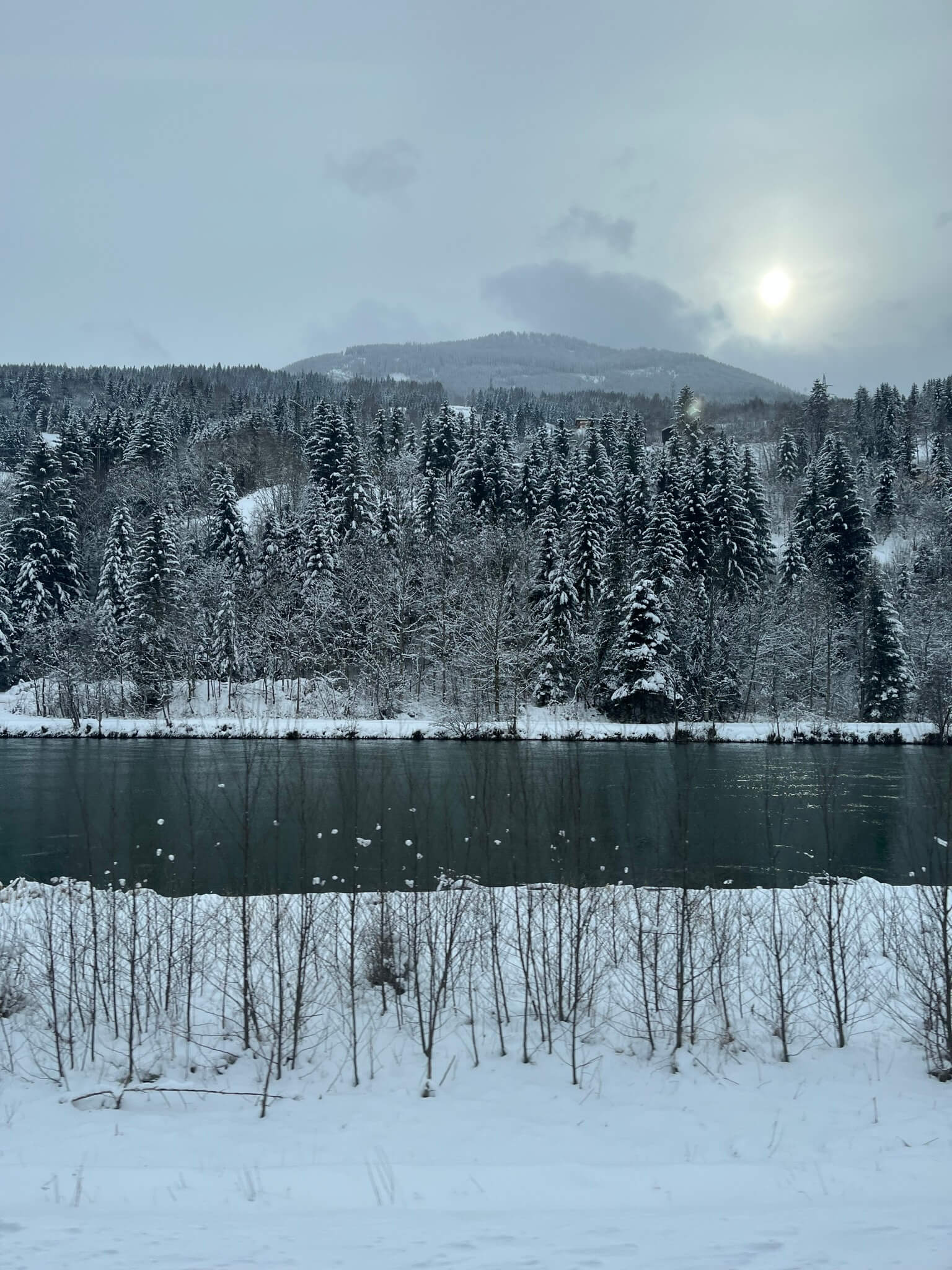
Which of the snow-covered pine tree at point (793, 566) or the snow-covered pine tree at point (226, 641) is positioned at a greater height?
the snow-covered pine tree at point (793, 566)

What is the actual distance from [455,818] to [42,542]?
45.0 meters

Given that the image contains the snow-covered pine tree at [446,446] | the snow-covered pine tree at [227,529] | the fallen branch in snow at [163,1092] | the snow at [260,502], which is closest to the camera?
the fallen branch in snow at [163,1092]

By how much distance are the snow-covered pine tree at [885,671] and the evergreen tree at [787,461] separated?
5218cm

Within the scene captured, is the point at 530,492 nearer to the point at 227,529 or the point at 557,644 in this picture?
the point at 557,644

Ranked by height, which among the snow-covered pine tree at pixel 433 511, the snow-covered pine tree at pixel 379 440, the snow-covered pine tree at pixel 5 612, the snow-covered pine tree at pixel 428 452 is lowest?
the snow-covered pine tree at pixel 5 612

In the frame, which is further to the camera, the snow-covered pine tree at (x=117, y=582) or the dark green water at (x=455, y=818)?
the snow-covered pine tree at (x=117, y=582)

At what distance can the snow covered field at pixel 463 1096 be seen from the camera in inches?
197

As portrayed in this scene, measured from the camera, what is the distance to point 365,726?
4278 cm

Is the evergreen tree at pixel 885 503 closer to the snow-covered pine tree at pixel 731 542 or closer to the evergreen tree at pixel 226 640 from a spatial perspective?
the snow-covered pine tree at pixel 731 542

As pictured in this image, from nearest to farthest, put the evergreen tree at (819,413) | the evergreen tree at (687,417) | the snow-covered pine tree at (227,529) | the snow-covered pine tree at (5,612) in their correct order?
the snow-covered pine tree at (5,612) < the snow-covered pine tree at (227,529) < the evergreen tree at (687,417) < the evergreen tree at (819,413)

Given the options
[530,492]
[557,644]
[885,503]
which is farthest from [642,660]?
[885,503]

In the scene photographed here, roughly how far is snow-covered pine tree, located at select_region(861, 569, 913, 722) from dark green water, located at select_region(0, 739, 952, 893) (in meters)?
11.6

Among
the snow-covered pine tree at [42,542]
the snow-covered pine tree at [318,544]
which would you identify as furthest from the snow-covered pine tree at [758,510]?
the snow-covered pine tree at [42,542]

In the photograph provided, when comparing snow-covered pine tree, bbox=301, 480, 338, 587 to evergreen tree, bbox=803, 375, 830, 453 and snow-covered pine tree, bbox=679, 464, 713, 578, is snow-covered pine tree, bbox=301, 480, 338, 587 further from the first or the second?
evergreen tree, bbox=803, 375, 830, 453
